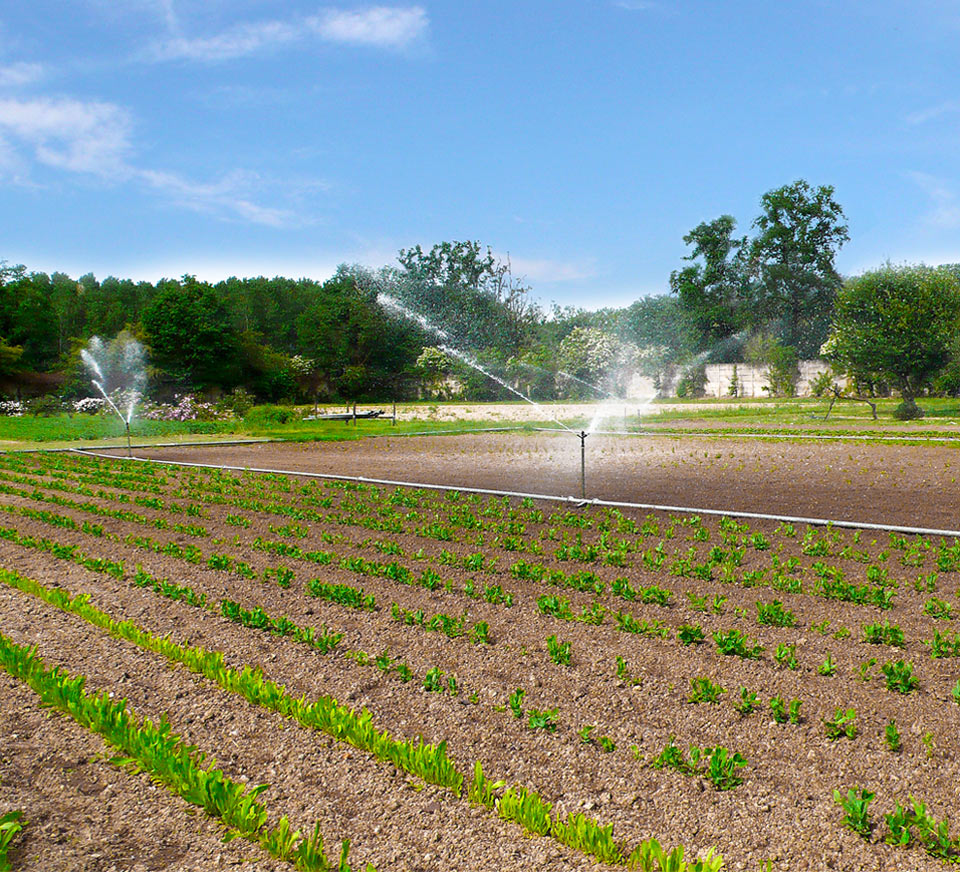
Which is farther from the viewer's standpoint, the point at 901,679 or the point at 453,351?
the point at 453,351

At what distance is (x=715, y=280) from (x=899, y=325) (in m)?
30.5

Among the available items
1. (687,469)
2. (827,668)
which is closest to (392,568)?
(827,668)

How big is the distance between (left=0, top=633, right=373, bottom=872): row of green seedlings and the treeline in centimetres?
3678

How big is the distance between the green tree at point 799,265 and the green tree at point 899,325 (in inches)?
956

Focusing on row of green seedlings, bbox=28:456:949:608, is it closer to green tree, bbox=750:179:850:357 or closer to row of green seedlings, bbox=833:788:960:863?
row of green seedlings, bbox=833:788:960:863

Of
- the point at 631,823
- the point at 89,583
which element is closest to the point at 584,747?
the point at 631,823

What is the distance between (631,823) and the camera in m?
2.74

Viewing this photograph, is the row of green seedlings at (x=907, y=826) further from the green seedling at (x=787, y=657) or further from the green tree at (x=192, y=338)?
the green tree at (x=192, y=338)

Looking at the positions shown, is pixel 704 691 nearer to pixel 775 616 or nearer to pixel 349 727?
pixel 775 616

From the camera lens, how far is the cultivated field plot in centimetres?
269

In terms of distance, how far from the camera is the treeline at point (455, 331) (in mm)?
41969

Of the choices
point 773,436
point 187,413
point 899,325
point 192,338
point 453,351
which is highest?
point 192,338

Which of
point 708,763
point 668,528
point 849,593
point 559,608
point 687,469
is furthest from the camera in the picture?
point 687,469

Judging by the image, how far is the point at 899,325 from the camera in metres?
29.0
